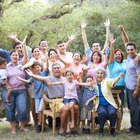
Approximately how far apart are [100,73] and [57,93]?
2.73 feet

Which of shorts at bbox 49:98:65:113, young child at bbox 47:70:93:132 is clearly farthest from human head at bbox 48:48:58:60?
shorts at bbox 49:98:65:113

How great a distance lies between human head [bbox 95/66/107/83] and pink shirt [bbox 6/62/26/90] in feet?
4.28

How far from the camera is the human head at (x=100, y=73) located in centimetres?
623

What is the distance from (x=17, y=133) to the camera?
21.0 feet

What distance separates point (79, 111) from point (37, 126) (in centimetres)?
81

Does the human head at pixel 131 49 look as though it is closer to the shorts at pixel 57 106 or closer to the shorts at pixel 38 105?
the shorts at pixel 57 106

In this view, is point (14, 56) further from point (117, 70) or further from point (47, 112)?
point (117, 70)

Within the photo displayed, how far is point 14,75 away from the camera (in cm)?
636

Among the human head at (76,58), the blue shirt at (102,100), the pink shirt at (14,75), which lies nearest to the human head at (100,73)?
the blue shirt at (102,100)

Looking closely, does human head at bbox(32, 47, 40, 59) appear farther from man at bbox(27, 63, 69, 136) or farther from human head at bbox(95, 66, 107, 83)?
human head at bbox(95, 66, 107, 83)

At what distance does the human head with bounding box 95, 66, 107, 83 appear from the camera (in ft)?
20.5

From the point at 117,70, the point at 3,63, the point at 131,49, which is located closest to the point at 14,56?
the point at 3,63

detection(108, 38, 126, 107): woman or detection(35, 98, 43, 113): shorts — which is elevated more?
detection(108, 38, 126, 107): woman

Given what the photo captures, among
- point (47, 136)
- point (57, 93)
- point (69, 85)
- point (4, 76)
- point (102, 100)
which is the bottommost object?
point (47, 136)
